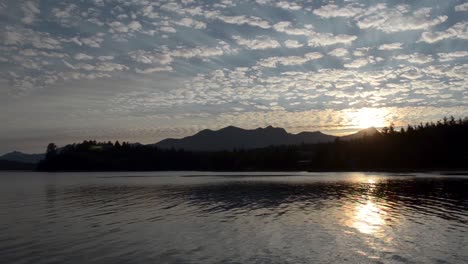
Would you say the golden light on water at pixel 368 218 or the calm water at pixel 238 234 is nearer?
the calm water at pixel 238 234

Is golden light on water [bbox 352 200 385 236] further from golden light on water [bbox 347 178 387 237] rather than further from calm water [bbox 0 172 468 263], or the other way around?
calm water [bbox 0 172 468 263]

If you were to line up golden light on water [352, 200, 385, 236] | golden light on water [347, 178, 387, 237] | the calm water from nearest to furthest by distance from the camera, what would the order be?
1. the calm water
2. golden light on water [347, 178, 387, 237]
3. golden light on water [352, 200, 385, 236]

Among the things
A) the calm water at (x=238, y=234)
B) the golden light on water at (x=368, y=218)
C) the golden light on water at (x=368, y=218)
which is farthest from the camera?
the golden light on water at (x=368, y=218)

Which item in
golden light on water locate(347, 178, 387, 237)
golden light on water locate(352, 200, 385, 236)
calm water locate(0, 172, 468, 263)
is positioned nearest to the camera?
calm water locate(0, 172, 468, 263)

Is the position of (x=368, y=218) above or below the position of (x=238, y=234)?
below

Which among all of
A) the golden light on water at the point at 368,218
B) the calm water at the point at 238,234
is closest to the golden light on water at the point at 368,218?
the golden light on water at the point at 368,218

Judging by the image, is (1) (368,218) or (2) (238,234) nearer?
(2) (238,234)

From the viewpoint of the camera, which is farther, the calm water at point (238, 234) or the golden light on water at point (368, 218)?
the golden light on water at point (368, 218)

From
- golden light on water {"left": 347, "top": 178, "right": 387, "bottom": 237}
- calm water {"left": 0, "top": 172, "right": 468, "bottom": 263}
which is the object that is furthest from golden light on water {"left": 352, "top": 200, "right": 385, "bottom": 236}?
calm water {"left": 0, "top": 172, "right": 468, "bottom": 263}

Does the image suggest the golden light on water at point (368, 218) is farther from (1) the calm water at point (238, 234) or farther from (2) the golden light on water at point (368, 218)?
(1) the calm water at point (238, 234)

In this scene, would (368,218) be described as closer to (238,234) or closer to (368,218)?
(368,218)

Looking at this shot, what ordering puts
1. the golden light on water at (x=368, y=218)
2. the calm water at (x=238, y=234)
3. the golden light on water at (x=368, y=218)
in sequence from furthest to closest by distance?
the golden light on water at (x=368, y=218), the golden light on water at (x=368, y=218), the calm water at (x=238, y=234)

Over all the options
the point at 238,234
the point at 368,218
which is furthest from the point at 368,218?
the point at 238,234

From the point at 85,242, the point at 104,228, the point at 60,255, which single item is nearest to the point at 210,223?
the point at 104,228
